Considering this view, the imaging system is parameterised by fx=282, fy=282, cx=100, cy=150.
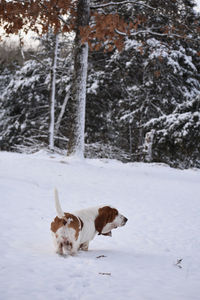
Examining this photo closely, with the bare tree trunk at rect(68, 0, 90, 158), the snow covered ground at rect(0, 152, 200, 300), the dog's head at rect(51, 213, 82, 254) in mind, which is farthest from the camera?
the bare tree trunk at rect(68, 0, 90, 158)

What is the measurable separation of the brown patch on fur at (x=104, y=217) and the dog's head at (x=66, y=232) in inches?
20.5

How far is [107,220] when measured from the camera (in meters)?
3.63

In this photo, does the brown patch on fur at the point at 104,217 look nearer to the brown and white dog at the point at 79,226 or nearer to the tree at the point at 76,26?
the brown and white dog at the point at 79,226

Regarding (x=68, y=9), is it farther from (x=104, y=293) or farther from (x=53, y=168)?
(x=104, y=293)

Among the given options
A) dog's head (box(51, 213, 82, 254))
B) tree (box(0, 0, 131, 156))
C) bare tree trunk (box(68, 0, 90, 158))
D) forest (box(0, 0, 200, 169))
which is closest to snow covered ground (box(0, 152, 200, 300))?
dog's head (box(51, 213, 82, 254))

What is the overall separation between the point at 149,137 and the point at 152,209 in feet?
26.1

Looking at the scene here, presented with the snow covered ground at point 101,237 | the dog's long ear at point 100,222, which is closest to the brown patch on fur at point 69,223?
the snow covered ground at point 101,237

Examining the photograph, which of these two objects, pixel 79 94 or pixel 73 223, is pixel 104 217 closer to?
pixel 73 223

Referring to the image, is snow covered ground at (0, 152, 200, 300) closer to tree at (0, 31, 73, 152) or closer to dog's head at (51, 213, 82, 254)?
dog's head at (51, 213, 82, 254)

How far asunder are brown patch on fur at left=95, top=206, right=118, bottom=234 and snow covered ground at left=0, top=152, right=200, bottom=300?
0.31 m

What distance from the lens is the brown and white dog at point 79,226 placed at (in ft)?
9.90

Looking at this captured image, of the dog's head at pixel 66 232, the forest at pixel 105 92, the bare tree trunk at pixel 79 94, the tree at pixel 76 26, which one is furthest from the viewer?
the forest at pixel 105 92

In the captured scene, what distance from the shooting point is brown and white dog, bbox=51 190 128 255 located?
9.90ft

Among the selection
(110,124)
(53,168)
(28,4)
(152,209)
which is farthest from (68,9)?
(110,124)
